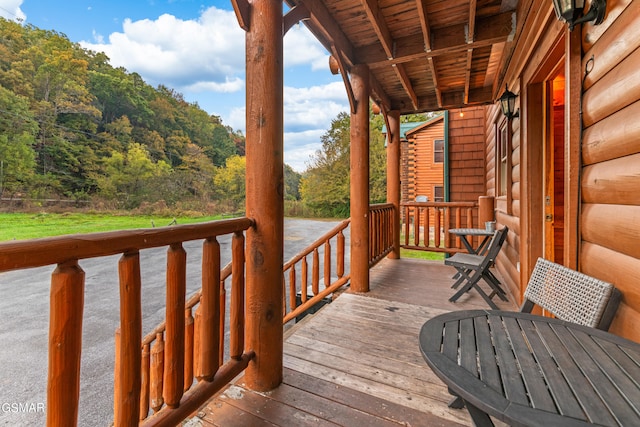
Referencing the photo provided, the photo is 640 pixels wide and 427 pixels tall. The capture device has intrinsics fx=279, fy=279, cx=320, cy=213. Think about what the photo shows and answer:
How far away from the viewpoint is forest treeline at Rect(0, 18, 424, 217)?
16.8 m

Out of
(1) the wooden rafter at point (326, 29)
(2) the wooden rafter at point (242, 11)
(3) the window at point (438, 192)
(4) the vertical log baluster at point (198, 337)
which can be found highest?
(1) the wooden rafter at point (326, 29)

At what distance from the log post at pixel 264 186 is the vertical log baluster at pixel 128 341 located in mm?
585

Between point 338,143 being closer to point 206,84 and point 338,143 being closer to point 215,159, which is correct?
point 215,159

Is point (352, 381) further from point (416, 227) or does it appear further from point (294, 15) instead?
point (416, 227)

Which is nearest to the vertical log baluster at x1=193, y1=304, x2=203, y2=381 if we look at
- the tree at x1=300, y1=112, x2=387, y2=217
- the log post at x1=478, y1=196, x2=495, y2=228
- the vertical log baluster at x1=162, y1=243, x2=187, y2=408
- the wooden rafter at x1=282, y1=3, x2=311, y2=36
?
the vertical log baluster at x1=162, y1=243, x2=187, y2=408

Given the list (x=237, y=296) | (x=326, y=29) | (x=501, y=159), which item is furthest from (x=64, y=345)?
(x=501, y=159)

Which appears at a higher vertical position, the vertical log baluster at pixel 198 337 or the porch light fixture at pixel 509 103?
the porch light fixture at pixel 509 103

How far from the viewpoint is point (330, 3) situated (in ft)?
7.57

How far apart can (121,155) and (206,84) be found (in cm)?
2029

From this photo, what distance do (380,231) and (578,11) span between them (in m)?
3.01

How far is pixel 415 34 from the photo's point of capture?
2.81 metres

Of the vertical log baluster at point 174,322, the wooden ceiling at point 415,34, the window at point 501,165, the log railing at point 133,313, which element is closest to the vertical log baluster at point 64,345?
the log railing at point 133,313

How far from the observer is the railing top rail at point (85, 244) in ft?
2.22

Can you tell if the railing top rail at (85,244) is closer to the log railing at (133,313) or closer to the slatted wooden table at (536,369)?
the log railing at (133,313)
